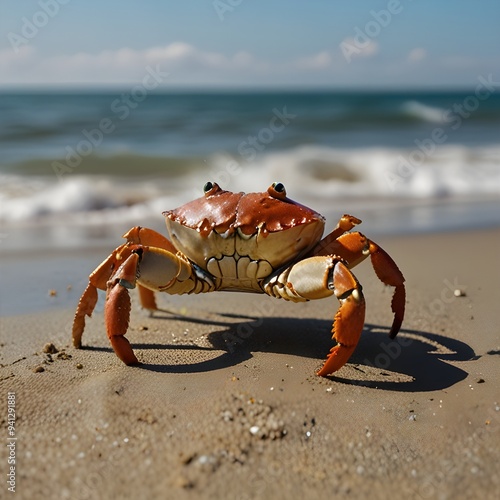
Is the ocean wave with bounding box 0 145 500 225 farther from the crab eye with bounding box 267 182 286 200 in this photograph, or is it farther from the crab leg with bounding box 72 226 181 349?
the crab eye with bounding box 267 182 286 200

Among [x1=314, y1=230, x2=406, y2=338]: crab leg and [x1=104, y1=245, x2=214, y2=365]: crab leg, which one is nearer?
[x1=104, y1=245, x2=214, y2=365]: crab leg

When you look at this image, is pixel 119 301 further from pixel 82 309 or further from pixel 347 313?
pixel 347 313

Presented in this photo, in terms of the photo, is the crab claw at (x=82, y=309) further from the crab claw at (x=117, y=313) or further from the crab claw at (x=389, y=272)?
the crab claw at (x=389, y=272)

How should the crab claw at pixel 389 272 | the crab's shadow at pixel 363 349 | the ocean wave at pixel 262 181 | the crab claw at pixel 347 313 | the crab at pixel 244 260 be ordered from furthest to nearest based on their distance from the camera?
the ocean wave at pixel 262 181, the crab claw at pixel 389 272, the crab's shadow at pixel 363 349, the crab at pixel 244 260, the crab claw at pixel 347 313

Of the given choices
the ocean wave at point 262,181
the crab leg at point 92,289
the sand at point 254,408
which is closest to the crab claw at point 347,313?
the sand at point 254,408

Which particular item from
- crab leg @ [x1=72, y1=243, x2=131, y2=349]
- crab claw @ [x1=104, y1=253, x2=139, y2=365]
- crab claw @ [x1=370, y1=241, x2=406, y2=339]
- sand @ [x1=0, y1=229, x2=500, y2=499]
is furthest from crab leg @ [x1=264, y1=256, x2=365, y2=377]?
crab leg @ [x1=72, y1=243, x2=131, y2=349]

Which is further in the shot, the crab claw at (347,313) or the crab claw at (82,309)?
the crab claw at (82,309)
